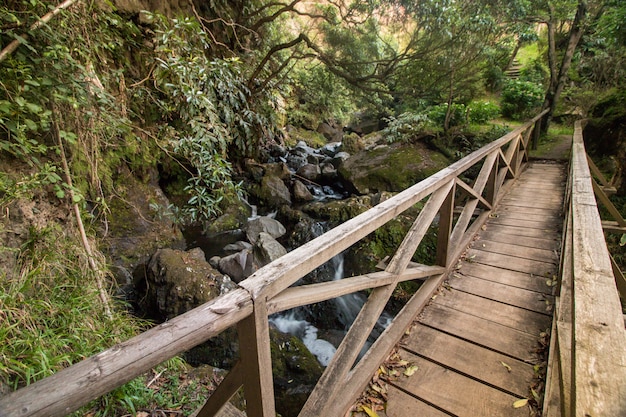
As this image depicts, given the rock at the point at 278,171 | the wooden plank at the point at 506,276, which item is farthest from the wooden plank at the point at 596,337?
the rock at the point at 278,171

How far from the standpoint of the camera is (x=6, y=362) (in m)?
1.67

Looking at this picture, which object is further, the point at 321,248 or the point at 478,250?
the point at 478,250

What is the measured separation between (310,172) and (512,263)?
705 centimetres

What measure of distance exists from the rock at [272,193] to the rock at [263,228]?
124 cm

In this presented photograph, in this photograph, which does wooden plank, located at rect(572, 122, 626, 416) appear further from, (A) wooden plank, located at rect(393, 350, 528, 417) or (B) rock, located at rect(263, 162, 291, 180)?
(B) rock, located at rect(263, 162, 291, 180)

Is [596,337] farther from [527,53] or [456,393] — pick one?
[527,53]

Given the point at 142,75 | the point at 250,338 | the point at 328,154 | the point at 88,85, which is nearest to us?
the point at 250,338

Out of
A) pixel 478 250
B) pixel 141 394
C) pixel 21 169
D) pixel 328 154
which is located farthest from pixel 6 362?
pixel 328 154

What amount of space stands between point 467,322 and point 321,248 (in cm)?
170

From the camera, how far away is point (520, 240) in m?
3.40

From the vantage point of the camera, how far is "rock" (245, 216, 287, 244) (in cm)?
586

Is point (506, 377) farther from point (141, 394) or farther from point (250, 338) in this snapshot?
point (141, 394)

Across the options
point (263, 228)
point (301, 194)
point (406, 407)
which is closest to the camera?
point (406, 407)

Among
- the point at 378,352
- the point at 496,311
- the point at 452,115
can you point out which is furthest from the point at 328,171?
the point at 378,352
